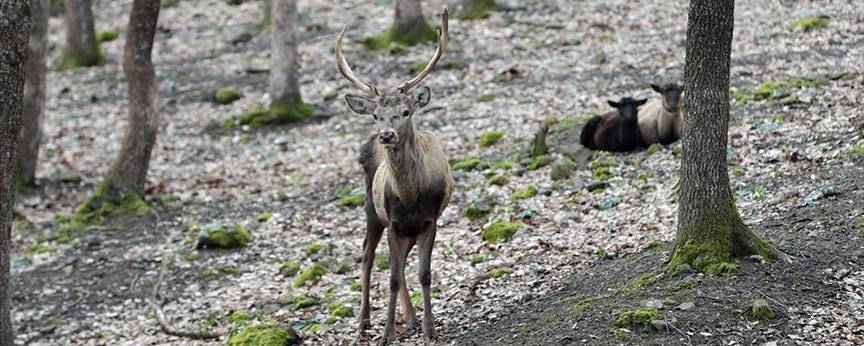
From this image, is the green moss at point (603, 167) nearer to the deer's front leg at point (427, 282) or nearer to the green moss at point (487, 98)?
the deer's front leg at point (427, 282)

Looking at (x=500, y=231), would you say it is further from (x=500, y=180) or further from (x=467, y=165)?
(x=467, y=165)

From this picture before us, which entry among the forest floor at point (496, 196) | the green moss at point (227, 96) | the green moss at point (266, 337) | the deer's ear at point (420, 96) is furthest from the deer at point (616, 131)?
the green moss at point (227, 96)

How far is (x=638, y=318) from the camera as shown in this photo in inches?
283

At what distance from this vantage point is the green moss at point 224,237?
41.7 ft

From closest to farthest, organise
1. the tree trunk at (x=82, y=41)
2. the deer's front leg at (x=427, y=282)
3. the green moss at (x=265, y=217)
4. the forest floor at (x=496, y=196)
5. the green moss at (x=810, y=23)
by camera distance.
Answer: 1. the forest floor at (x=496, y=196)
2. the deer's front leg at (x=427, y=282)
3. the green moss at (x=265, y=217)
4. the green moss at (x=810, y=23)
5. the tree trunk at (x=82, y=41)

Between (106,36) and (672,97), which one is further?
(106,36)

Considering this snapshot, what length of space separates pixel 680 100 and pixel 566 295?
5732 mm

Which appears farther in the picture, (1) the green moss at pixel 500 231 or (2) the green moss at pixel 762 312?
→ (1) the green moss at pixel 500 231

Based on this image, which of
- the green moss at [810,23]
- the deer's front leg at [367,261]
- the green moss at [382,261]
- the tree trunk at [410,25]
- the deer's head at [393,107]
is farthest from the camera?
the tree trunk at [410,25]

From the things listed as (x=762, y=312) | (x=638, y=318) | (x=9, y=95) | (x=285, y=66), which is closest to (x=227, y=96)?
(x=285, y=66)

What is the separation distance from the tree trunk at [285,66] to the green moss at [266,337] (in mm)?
9081

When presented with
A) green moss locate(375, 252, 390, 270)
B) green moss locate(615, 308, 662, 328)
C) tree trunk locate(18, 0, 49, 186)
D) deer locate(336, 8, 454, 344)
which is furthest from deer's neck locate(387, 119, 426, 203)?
tree trunk locate(18, 0, 49, 186)

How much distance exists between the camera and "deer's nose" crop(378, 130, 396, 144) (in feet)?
25.7

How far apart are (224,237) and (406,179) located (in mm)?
5141
